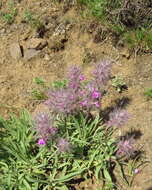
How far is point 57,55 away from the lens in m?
4.65

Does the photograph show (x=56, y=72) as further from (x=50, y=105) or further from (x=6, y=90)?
(x=50, y=105)

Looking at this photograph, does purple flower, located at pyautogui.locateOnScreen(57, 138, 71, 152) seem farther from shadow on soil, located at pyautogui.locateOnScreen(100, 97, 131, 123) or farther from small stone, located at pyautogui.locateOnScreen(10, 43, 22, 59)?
small stone, located at pyautogui.locateOnScreen(10, 43, 22, 59)

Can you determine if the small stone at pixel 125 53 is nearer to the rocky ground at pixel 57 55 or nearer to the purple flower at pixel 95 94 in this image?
the rocky ground at pixel 57 55

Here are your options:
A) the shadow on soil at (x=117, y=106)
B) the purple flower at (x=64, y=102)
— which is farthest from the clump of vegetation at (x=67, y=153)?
the shadow on soil at (x=117, y=106)

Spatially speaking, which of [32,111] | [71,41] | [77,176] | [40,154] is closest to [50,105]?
[40,154]

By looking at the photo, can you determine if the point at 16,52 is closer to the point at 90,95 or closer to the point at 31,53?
the point at 31,53

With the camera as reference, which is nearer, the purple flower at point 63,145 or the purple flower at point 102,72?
the purple flower at point 63,145

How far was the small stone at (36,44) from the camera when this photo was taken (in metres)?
4.67

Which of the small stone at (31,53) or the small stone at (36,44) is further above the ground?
A: the small stone at (36,44)

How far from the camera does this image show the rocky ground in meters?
4.07

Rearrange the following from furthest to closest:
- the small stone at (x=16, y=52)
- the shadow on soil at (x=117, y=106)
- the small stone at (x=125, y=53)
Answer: the small stone at (x=16, y=52) < the small stone at (x=125, y=53) < the shadow on soil at (x=117, y=106)

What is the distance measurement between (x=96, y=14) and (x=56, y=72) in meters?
0.90

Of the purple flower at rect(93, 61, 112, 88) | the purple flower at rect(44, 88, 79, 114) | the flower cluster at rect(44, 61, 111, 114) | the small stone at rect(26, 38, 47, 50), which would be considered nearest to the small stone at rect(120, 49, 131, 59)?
the small stone at rect(26, 38, 47, 50)

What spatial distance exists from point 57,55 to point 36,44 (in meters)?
0.30
